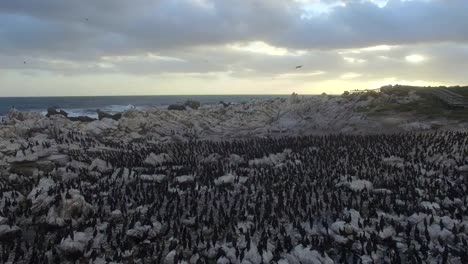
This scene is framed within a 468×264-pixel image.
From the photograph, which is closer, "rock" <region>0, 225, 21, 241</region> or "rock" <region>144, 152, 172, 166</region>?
"rock" <region>0, 225, 21, 241</region>

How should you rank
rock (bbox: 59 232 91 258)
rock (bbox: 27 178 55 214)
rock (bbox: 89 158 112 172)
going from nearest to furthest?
1. rock (bbox: 59 232 91 258)
2. rock (bbox: 27 178 55 214)
3. rock (bbox: 89 158 112 172)

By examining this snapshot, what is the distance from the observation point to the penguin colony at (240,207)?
66.6 feet

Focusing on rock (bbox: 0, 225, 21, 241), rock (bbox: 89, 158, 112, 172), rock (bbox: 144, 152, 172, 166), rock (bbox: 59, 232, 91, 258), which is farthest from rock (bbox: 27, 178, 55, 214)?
rock (bbox: 144, 152, 172, 166)

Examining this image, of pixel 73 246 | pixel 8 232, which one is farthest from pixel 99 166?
pixel 73 246

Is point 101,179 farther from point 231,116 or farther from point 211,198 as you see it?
point 231,116

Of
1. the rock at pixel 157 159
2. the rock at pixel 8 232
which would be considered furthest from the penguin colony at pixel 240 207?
the rock at pixel 157 159

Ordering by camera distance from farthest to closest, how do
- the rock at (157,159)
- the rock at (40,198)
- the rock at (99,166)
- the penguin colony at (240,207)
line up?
the rock at (157,159) < the rock at (99,166) < the rock at (40,198) < the penguin colony at (240,207)

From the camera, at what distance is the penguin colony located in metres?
20.3

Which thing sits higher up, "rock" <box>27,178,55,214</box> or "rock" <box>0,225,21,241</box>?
"rock" <box>27,178,55,214</box>

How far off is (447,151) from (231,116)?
3867 cm

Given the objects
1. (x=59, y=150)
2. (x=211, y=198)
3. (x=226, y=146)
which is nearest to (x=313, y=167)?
(x=211, y=198)

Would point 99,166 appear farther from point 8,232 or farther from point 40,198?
point 8,232

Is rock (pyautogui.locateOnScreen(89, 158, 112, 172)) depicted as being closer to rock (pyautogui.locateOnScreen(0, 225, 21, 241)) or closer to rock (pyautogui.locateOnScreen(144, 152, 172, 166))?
rock (pyautogui.locateOnScreen(144, 152, 172, 166))

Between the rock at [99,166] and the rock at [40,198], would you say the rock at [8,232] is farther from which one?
the rock at [99,166]
